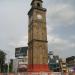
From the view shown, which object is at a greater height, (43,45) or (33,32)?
(33,32)

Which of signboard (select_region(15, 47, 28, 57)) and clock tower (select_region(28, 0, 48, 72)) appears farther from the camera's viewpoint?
signboard (select_region(15, 47, 28, 57))

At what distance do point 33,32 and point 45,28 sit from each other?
389 cm

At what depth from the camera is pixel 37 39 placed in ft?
181

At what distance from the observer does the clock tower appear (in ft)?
177

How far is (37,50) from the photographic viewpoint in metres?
55.0

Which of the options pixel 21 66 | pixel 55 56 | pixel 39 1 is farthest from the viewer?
pixel 55 56

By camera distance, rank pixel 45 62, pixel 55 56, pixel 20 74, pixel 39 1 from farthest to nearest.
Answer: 1. pixel 55 56
2. pixel 39 1
3. pixel 45 62
4. pixel 20 74

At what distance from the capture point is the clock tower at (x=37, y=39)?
177 feet

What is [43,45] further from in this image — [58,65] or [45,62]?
[58,65]

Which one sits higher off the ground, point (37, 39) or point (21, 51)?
point (37, 39)

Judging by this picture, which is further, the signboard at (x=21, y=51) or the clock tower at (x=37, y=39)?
the signboard at (x=21, y=51)

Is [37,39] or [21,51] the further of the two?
[21,51]

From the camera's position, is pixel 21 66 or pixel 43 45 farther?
pixel 21 66

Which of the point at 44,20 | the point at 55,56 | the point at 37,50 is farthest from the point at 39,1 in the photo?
the point at 55,56
